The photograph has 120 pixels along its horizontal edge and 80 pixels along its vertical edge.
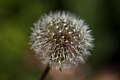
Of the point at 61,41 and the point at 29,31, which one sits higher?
the point at 29,31

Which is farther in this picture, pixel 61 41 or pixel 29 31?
pixel 29 31

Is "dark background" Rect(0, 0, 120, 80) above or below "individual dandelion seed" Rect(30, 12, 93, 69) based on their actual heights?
above

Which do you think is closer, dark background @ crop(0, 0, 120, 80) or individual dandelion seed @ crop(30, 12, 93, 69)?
individual dandelion seed @ crop(30, 12, 93, 69)
